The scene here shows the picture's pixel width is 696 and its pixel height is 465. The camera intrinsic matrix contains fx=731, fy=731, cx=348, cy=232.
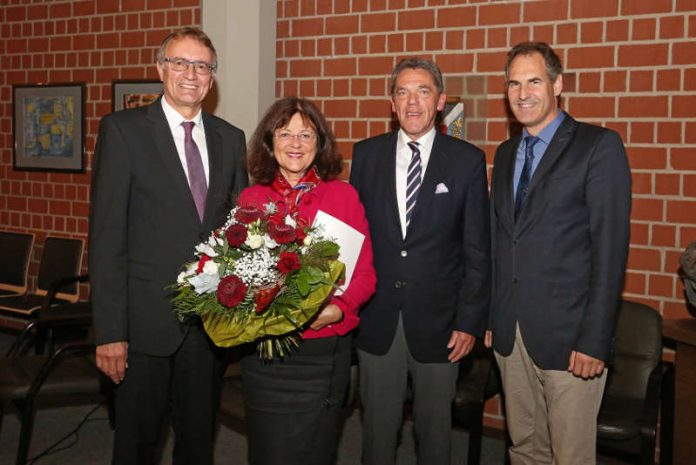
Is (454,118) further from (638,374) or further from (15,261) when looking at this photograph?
(15,261)

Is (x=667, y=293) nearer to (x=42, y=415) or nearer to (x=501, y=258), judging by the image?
(x=501, y=258)

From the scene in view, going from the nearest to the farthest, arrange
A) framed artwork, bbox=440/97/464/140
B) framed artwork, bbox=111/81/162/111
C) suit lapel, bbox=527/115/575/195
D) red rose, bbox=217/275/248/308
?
red rose, bbox=217/275/248/308, suit lapel, bbox=527/115/575/195, framed artwork, bbox=440/97/464/140, framed artwork, bbox=111/81/162/111

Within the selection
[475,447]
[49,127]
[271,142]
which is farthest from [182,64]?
[49,127]

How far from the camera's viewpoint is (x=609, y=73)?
151 inches

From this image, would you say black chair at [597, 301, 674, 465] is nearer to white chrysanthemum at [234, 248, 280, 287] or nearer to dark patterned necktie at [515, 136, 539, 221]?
dark patterned necktie at [515, 136, 539, 221]

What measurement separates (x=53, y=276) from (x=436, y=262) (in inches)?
146

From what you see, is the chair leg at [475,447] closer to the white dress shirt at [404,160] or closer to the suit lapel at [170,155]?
the white dress shirt at [404,160]

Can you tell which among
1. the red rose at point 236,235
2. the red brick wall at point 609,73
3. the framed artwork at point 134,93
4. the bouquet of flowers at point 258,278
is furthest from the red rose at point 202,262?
the framed artwork at point 134,93

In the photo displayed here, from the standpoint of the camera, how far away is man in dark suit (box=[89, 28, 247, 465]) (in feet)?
8.87

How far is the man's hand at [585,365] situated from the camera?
2.70 meters

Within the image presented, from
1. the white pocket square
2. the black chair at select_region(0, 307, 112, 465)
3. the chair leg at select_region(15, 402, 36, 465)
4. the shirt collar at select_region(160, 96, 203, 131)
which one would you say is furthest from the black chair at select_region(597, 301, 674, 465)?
the chair leg at select_region(15, 402, 36, 465)

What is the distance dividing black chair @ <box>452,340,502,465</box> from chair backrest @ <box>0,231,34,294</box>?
3668 mm

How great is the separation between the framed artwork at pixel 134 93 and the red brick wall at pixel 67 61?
0.07 m

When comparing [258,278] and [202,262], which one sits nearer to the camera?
[258,278]
